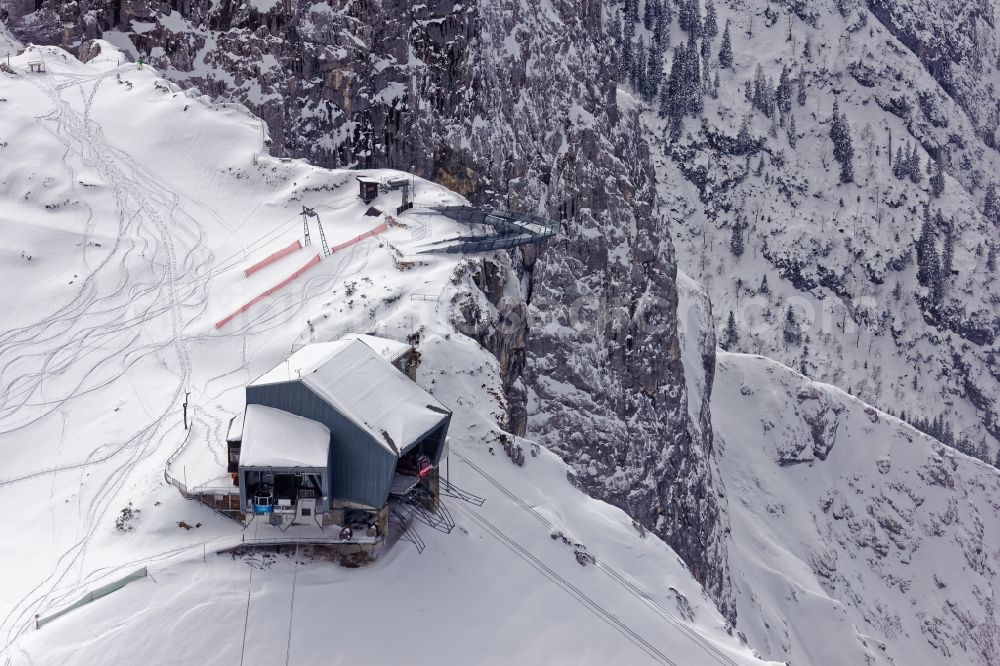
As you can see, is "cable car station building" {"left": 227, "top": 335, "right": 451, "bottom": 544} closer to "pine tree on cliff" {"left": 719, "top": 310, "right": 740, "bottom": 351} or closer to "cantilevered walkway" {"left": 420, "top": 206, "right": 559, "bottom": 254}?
"cantilevered walkway" {"left": 420, "top": 206, "right": 559, "bottom": 254}

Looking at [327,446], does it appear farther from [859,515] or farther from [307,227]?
[859,515]

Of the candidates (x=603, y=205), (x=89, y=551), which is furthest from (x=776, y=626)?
(x=89, y=551)

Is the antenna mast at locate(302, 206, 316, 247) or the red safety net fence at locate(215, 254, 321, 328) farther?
the antenna mast at locate(302, 206, 316, 247)

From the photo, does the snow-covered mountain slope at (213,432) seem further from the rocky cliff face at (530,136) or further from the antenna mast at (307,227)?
the rocky cliff face at (530,136)

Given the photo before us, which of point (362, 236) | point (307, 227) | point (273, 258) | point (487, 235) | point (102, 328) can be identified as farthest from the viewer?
point (487, 235)

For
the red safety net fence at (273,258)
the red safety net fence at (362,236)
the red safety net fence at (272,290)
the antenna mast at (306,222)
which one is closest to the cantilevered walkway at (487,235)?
the red safety net fence at (362,236)

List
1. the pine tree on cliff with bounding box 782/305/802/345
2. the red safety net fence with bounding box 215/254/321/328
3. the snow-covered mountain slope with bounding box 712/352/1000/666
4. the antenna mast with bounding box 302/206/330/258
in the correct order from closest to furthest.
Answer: the red safety net fence with bounding box 215/254/321/328
the antenna mast with bounding box 302/206/330/258
the snow-covered mountain slope with bounding box 712/352/1000/666
the pine tree on cliff with bounding box 782/305/802/345

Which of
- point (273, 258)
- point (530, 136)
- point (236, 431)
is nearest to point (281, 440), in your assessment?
point (236, 431)

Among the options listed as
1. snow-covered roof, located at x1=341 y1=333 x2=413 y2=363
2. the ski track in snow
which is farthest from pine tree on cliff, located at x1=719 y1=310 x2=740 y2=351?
snow-covered roof, located at x1=341 y1=333 x2=413 y2=363
